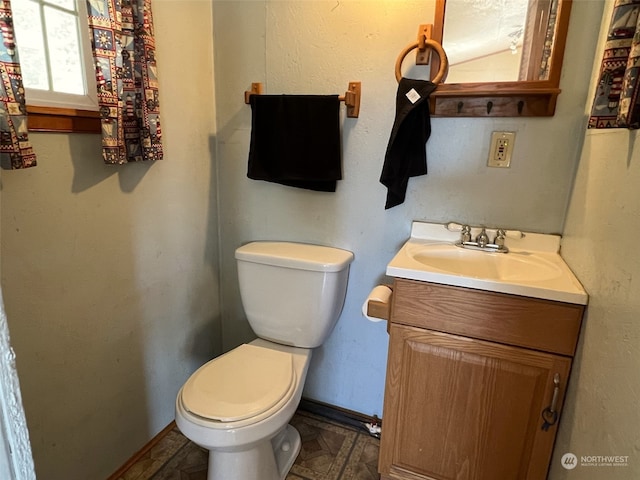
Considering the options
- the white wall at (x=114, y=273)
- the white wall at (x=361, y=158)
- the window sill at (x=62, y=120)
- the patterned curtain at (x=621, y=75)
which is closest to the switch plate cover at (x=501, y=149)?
the white wall at (x=361, y=158)

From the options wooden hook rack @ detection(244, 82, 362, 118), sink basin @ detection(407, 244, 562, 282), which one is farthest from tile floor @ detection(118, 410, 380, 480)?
wooden hook rack @ detection(244, 82, 362, 118)

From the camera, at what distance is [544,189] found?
1295 mm

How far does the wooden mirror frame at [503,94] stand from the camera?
3.90 ft

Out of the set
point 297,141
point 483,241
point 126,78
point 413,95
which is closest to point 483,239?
point 483,241

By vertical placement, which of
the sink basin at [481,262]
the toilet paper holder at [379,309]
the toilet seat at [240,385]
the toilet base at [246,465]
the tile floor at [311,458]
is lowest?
the tile floor at [311,458]

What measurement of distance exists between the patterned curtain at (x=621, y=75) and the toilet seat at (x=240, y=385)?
1157mm

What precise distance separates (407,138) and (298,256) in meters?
0.61

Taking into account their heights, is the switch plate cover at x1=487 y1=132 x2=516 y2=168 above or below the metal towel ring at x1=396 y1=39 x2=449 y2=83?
below

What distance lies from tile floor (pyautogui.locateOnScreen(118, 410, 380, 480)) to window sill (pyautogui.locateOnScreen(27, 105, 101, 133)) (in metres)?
1.25

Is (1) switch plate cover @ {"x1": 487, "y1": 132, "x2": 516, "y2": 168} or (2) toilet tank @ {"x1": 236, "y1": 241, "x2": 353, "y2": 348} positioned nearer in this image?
(1) switch plate cover @ {"x1": 487, "y1": 132, "x2": 516, "y2": 168}

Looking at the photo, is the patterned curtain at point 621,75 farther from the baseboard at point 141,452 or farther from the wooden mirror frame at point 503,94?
the baseboard at point 141,452

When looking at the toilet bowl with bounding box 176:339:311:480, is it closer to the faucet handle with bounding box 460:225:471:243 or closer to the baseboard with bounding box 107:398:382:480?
the baseboard with bounding box 107:398:382:480

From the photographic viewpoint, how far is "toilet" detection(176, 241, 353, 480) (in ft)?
3.72

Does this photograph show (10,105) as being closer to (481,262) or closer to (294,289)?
(294,289)
